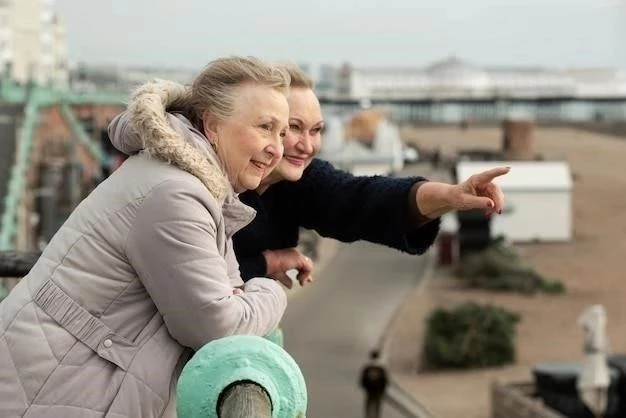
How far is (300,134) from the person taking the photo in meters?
3.04

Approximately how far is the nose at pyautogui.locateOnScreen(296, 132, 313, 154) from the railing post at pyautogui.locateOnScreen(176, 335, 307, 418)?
3.52ft

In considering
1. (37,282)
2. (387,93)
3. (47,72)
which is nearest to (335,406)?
(37,282)

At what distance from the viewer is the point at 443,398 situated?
17719 mm

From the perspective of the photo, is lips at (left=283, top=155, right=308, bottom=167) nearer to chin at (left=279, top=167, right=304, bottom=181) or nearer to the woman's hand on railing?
chin at (left=279, top=167, right=304, bottom=181)

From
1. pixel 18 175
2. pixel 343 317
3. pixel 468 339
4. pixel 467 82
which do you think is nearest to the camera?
pixel 18 175

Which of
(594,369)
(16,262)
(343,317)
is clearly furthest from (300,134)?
(343,317)

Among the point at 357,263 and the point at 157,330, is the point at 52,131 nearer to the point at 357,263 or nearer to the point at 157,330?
the point at 357,263

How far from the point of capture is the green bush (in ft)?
67.3

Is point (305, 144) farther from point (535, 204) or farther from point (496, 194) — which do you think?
point (535, 204)

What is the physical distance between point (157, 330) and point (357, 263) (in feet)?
97.9

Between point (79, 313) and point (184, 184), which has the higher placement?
point (184, 184)

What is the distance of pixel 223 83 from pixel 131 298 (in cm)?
45

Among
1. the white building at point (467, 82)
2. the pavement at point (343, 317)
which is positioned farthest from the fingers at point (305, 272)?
the white building at point (467, 82)

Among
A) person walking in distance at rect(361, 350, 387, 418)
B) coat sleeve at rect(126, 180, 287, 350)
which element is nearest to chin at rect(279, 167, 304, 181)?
coat sleeve at rect(126, 180, 287, 350)
